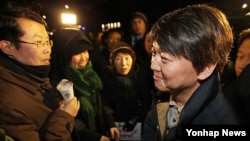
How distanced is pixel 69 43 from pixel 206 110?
2.10 metres

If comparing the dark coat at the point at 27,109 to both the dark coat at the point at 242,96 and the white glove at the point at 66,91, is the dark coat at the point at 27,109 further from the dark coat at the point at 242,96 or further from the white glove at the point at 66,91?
the dark coat at the point at 242,96

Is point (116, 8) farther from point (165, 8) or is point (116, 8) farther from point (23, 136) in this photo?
point (23, 136)

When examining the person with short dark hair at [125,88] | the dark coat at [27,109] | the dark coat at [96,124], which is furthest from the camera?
the person with short dark hair at [125,88]

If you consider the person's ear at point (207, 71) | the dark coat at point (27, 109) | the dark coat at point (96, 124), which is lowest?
the dark coat at point (96, 124)

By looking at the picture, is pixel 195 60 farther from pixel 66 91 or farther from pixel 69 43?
pixel 69 43

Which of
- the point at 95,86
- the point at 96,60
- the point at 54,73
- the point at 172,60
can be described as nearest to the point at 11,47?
the point at 54,73

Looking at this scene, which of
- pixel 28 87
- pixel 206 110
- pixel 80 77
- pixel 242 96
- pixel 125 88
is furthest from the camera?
pixel 125 88

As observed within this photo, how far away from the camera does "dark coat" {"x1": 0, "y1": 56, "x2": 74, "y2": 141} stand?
207cm

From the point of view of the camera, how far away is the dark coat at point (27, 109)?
2.07 metres

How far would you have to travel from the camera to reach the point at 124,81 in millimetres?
4176

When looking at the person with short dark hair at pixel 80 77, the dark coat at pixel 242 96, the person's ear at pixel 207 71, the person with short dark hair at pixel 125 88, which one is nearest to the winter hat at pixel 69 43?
the person with short dark hair at pixel 80 77

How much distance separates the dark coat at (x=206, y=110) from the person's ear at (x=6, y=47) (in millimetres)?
1672

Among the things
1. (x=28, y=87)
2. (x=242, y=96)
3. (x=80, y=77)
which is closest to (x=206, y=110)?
(x=242, y=96)

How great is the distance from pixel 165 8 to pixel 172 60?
2303 centimetres
